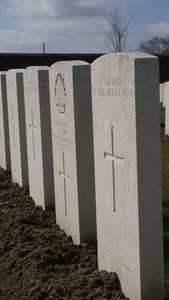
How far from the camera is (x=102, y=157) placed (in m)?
3.85

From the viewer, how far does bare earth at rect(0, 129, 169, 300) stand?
11.9 feet

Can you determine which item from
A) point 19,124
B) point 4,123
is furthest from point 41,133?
point 4,123

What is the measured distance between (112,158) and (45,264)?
1101 millimetres

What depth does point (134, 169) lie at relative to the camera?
10.7 feet

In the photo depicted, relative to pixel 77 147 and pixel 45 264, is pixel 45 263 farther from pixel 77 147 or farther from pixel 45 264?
pixel 77 147

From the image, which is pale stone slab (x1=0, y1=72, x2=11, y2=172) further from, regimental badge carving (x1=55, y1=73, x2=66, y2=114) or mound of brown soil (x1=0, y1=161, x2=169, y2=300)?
regimental badge carving (x1=55, y1=73, x2=66, y2=114)

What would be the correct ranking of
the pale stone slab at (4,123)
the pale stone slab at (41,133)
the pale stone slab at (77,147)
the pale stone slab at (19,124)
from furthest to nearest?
the pale stone slab at (4,123) < the pale stone slab at (19,124) < the pale stone slab at (41,133) < the pale stone slab at (77,147)

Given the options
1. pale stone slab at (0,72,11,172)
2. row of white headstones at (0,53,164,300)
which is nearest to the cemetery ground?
row of white headstones at (0,53,164,300)

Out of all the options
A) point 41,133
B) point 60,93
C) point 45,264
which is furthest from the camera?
point 41,133

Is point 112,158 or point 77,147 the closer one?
point 112,158

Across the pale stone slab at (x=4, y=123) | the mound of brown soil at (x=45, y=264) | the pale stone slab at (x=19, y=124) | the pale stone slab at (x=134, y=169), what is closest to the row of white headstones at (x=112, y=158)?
the pale stone slab at (x=134, y=169)

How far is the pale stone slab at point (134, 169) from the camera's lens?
319 cm

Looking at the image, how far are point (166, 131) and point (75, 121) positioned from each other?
7542 millimetres

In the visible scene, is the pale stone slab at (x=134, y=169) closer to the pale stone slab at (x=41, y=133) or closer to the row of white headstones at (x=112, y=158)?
the row of white headstones at (x=112, y=158)
